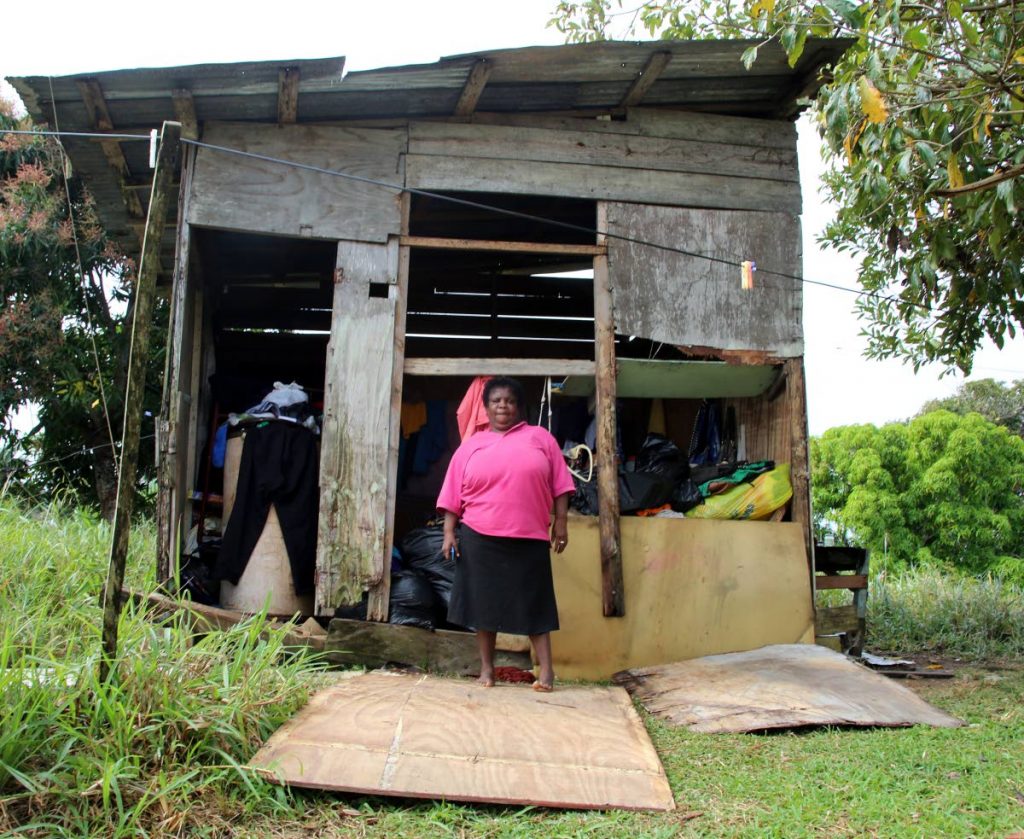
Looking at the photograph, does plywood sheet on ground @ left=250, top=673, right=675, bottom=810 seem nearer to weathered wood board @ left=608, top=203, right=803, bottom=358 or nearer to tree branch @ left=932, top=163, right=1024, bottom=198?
weathered wood board @ left=608, top=203, right=803, bottom=358

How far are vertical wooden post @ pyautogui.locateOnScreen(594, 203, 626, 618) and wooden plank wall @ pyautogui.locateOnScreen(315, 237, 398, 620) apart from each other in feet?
4.45

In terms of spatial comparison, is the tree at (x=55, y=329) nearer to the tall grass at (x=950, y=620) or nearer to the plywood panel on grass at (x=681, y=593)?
the plywood panel on grass at (x=681, y=593)

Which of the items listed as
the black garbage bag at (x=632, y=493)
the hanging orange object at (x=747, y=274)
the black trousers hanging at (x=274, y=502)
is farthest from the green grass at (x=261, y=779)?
the hanging orange object at (x=747, y=274)

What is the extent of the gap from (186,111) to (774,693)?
16.1 ft

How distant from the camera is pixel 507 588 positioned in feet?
17.3

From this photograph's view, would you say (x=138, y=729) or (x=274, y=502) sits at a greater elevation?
(x=274, y=502)

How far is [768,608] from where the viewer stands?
623 centimetres

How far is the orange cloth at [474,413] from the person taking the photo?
6180 millimetres

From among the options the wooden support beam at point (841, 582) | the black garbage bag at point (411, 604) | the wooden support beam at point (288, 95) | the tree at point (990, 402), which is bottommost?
the black garbage bag at point (411, 604)

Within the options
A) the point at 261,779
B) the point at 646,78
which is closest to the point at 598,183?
the point at 646,78

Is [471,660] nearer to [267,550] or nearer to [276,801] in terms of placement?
[267,550]

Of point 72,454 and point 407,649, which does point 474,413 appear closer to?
point 407,649

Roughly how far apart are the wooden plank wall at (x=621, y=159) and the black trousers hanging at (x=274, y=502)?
198 cm

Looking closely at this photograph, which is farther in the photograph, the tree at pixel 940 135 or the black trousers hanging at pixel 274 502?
the black trousers hanging at pixel 274 502
